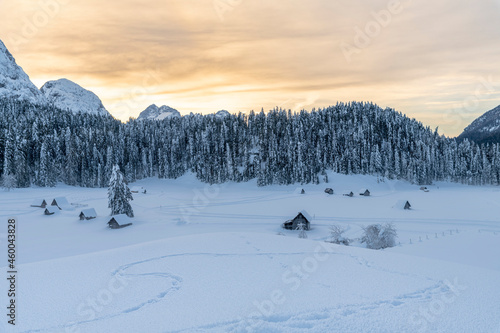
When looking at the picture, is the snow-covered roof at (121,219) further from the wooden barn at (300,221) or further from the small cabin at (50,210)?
the wooden barn at (300,221)

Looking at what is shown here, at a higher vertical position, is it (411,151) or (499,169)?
(411,151)

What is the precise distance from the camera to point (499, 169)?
133 metres

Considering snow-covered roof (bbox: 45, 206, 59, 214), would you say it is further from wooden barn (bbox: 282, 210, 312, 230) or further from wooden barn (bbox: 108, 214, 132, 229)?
wooden barn (bbox: 282, 210, 312, 230)

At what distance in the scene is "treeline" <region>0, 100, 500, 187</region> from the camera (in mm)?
120631

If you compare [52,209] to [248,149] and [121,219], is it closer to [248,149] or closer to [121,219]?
[121,219]

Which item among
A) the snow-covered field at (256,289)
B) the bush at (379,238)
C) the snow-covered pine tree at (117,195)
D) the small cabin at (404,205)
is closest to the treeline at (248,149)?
the small cabin at (404,205)

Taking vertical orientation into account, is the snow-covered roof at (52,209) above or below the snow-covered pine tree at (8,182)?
below

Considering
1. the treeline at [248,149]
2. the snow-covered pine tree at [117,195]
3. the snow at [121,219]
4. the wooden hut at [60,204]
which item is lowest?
the snow at [121,219]

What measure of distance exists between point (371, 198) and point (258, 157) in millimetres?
57472

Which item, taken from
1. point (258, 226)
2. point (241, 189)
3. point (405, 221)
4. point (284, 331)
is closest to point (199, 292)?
point (284, 331)

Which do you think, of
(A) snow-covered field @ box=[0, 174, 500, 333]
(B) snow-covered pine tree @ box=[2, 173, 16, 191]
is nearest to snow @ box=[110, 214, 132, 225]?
(A) snow-covered field @ box=[0, 174, 500, 333]

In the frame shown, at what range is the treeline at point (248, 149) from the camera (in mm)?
120631

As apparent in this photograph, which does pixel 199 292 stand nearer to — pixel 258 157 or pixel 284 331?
pixel 284 331

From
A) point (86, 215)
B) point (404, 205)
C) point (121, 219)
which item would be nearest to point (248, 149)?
point (404, 205)
